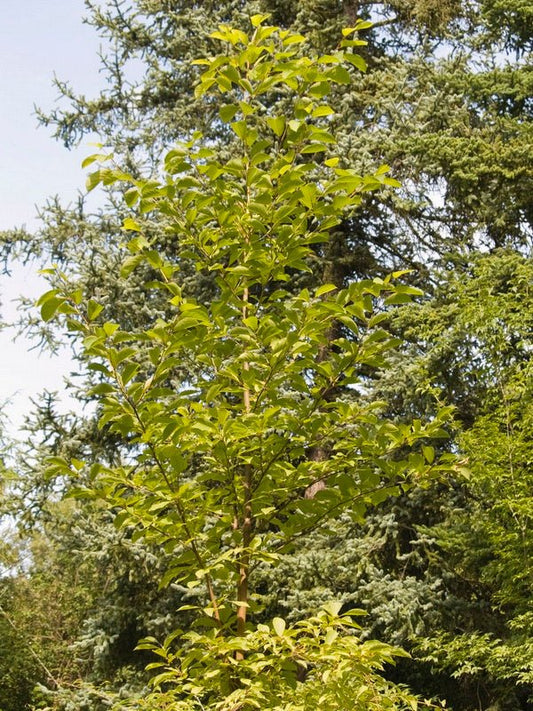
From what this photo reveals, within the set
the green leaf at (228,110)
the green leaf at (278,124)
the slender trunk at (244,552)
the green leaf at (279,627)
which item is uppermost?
the green leaf at (228,110)

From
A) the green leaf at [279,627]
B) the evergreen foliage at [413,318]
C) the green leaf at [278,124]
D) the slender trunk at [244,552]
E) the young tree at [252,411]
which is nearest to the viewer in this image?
the green leaf at [279,627]

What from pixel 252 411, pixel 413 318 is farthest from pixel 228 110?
pixel 413 318

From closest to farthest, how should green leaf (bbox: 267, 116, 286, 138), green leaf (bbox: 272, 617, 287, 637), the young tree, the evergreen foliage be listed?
green leaf (bbox: 272, 617, 287, 637), the young tree, green leaf (bbox: 267, 116, 286, 138), the evergreen foliage

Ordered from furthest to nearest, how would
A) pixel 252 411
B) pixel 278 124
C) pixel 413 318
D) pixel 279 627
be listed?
pixel 413 318, pixel 252 411, pixel 278 124, pixel 279 627

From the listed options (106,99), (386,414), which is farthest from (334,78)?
(106,99)

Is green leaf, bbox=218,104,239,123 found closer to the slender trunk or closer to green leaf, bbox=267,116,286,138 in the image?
green leaf, bbox=267,116,286,138

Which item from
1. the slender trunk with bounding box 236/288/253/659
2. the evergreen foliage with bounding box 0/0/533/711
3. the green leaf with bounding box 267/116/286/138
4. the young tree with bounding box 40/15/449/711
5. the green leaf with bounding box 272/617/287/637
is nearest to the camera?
the green leaf with bounding box 272/617/287/637

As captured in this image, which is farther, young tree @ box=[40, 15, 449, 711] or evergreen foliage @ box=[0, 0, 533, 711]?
evergreen foliage @ box=[0, 0, 533, 711]

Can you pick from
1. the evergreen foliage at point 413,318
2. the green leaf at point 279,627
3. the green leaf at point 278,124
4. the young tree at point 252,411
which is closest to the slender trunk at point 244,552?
the young tree at point 252,411

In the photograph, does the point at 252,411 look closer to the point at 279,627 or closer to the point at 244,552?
the point at 244,552

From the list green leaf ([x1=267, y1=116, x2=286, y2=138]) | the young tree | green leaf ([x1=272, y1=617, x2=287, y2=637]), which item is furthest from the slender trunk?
green leaf ([x1=267, y1=116, x2=286, y2=138])

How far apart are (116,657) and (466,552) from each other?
3652 mm

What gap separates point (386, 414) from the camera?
7980 millimetres

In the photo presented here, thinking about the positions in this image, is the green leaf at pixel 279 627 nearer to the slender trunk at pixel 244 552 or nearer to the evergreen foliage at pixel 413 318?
the slender trunk at pixel 244 552
